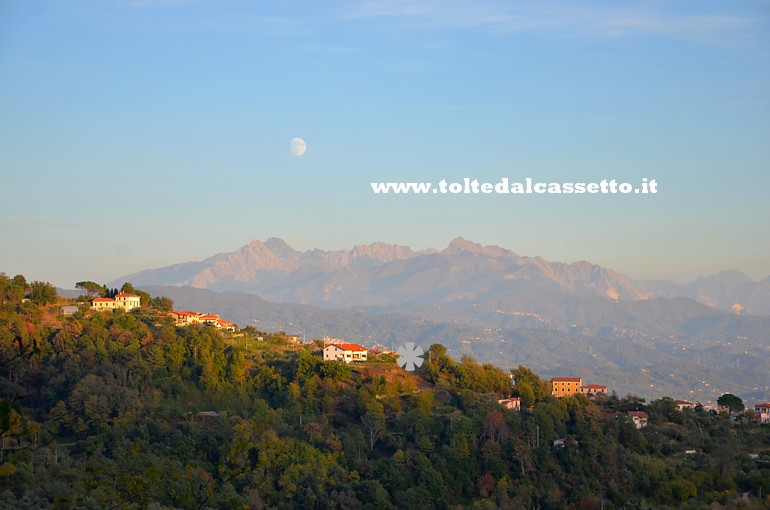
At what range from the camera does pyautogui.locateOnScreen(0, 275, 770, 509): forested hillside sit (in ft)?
130

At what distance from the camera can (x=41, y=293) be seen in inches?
2387

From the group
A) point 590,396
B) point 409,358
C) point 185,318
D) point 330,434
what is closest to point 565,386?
point 590,396

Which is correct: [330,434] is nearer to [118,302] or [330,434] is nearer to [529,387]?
[529,387]

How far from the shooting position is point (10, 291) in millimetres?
58906

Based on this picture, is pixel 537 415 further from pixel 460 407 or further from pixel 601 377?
pixel 601 377

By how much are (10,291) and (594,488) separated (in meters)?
37.3

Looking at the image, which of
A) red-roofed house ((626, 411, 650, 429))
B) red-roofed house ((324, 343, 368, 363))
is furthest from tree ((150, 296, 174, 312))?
red-roofed house ((626, 411, 650, 429))

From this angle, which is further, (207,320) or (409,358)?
(207,320)

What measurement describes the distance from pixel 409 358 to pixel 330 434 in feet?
42.2

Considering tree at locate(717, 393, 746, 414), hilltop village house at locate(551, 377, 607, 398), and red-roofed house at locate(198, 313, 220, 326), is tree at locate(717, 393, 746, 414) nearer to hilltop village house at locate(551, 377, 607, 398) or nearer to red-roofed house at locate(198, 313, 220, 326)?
hilltop village house at locate(551, 377, 607, 398)

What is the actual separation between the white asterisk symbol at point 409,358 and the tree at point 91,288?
2248cm

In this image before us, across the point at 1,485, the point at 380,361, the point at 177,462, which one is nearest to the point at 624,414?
the point at 380,361

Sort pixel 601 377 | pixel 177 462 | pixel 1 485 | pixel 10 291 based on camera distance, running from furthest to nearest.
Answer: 1. pixel 601 377
2. pixel 10 291
3. pixel 177 462
4. pixel 1 485

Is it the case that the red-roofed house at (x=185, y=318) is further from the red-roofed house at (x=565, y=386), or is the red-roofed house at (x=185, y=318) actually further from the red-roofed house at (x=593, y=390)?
the red-roofed house at (x=593, y=390)
